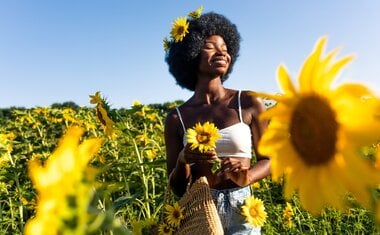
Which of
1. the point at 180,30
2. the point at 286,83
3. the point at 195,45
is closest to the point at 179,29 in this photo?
the point at 180,30

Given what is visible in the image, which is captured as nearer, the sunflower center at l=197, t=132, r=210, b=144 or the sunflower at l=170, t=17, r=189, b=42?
the sunflower center at l=197, t=132, r=210, b=144

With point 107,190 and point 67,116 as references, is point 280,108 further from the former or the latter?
point 67,116

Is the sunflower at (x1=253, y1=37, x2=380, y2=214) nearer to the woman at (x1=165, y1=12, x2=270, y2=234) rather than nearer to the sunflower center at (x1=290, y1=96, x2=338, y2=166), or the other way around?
the sunflower center at (x1=290, y1=96, x2=338, y2=166)

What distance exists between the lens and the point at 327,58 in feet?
1.84

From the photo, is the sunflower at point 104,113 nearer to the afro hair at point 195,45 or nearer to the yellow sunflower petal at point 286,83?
the afro hair at point 195,45

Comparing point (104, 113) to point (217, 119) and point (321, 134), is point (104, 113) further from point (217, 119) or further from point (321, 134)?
point (321, 134)

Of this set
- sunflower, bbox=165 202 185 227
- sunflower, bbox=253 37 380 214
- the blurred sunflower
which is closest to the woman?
sunflower, bbox=165 202 185 227

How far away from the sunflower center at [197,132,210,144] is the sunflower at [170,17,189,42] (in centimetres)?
69

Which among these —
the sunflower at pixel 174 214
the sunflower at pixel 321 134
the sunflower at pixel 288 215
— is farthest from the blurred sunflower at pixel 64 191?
the sunflower at pixel 288 215

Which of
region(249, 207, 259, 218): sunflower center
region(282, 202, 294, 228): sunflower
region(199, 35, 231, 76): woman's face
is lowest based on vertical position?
region(282, 202, 294, 228): sunflower

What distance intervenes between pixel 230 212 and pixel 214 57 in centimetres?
60

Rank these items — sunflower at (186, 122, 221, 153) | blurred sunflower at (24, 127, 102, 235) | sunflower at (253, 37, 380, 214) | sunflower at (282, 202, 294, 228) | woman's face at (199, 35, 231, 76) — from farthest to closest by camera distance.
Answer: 1. sunflower at (282, 202, 294, 228)
2. woman's face at (199, 35, 231, 76)
3. sunflower at (186, 122, 221, 153)
4. sunflower at (253, 37, 380, 214)
5. blurred sunflower at (24, 127, 102, 235)

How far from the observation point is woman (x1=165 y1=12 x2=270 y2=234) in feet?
5.98

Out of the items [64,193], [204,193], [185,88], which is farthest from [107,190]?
[185,88]
